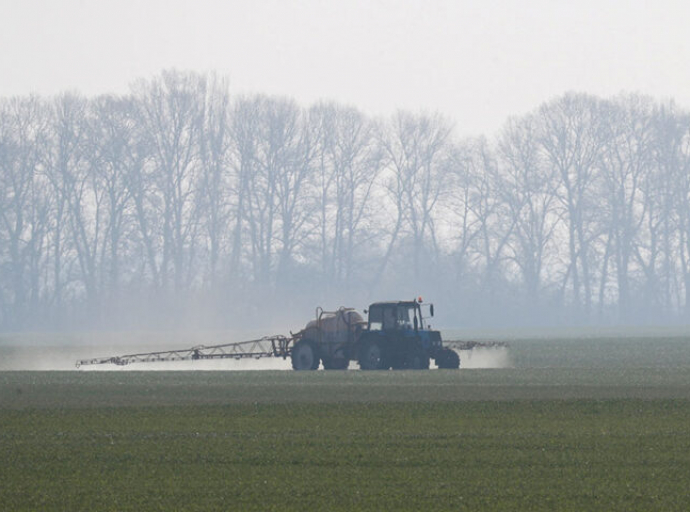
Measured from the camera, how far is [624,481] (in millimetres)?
17641

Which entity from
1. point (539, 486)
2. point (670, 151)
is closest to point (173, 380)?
point (539, 486)

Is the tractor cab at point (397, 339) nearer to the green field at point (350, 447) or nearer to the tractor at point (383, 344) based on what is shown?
the tractor at point (383, 344)

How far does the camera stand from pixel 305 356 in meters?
48.5

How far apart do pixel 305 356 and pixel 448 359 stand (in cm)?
461

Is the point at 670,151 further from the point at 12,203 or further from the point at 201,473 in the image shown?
the point at 201,473

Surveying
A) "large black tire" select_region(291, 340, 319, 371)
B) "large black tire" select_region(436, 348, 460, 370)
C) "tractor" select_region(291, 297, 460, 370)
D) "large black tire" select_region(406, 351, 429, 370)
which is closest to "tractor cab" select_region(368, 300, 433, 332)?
"tractor" select_region(291, 297, 460, 370)

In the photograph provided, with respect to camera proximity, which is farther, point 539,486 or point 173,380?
point 173,380

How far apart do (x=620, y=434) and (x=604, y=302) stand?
102002 millimetres

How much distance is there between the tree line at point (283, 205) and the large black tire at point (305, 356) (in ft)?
195

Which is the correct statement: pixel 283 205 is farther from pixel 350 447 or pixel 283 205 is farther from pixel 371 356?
pixel 350 447

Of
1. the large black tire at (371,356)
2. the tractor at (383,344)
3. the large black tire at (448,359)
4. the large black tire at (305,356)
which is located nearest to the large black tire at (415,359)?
the tractor at (383,344)

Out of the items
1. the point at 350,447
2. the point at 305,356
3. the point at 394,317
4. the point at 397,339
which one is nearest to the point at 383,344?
the point at 397,339

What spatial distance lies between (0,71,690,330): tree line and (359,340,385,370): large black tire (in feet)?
203

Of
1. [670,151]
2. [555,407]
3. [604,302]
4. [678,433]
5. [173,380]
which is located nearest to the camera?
[678,433]
